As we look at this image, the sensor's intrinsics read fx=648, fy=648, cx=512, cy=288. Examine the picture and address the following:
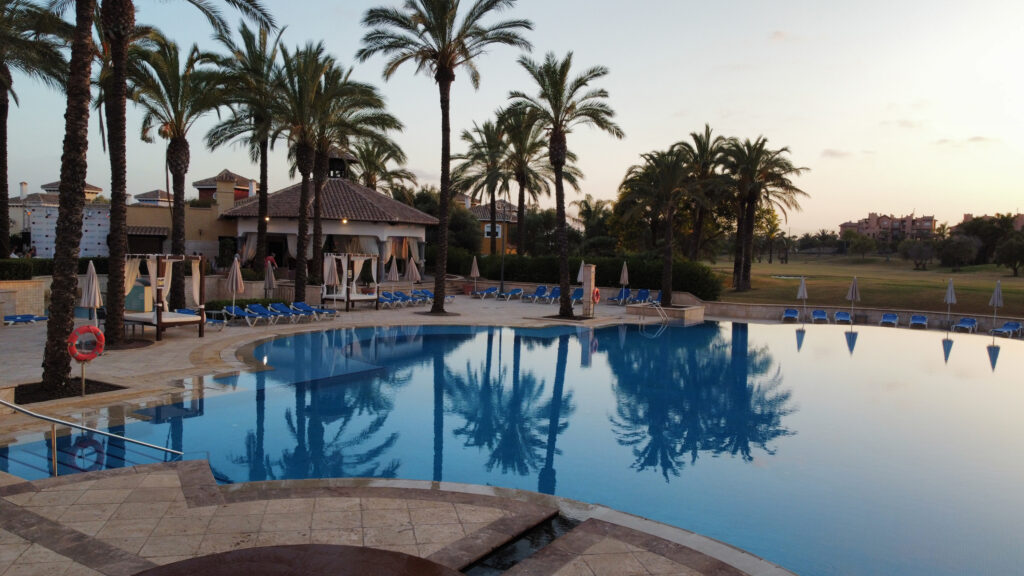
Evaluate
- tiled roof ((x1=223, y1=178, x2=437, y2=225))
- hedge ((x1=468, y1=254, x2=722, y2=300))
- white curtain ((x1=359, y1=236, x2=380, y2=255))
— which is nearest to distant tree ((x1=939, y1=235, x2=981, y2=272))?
hedge ((x1=468, y1=254, x2=722, y2=300))

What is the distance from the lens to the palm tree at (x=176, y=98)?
1844cm

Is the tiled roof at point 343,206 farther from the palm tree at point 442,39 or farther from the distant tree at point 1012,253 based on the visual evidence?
the distant tree at point 1012,253

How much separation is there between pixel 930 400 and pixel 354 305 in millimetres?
19448

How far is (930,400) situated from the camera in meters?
13.9

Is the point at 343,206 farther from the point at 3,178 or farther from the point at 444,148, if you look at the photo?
the point at 3,178

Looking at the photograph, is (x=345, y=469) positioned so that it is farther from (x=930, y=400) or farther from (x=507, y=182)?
(x=507, y=182)

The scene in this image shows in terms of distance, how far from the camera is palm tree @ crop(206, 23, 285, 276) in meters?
21.9

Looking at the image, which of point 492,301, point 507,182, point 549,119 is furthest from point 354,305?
point 507,182

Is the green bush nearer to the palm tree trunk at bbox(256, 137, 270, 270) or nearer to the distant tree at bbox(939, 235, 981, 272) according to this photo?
the palm tree trunk at bbox(256, 137, 270, 270)

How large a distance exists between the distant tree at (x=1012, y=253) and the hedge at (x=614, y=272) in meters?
29.1

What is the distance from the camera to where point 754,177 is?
1316 inches

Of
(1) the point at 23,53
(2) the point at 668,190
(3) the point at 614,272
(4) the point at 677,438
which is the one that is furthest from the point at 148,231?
(4) the point at 677,438

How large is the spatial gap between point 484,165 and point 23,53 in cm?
2286

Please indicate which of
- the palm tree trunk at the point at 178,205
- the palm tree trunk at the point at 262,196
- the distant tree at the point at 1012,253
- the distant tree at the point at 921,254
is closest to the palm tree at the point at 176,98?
the palm tree trunk at the point at 178,205
